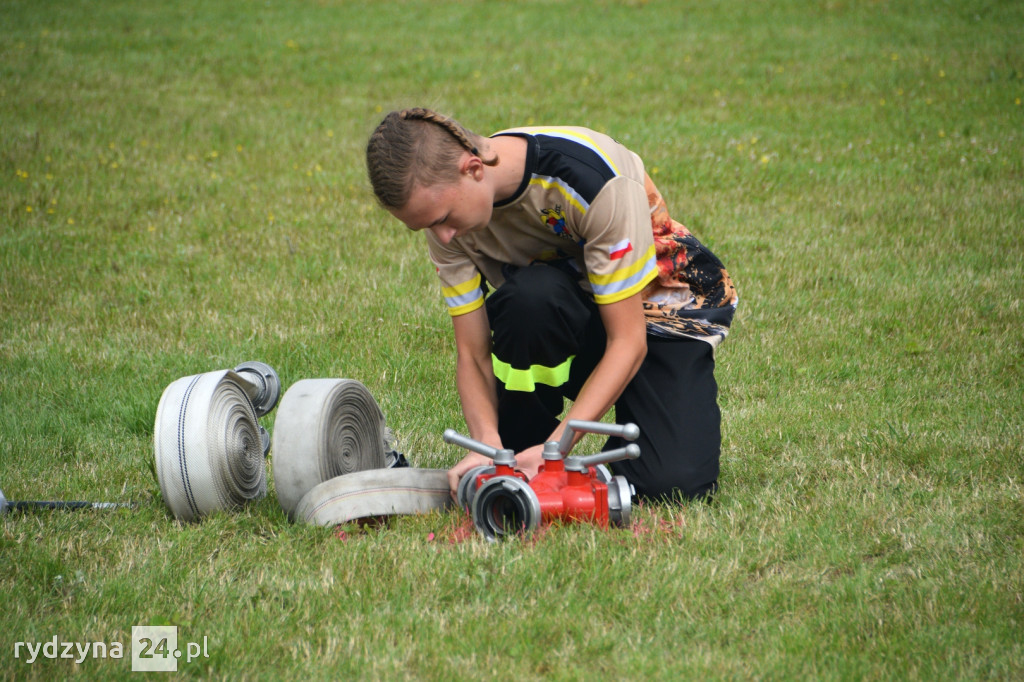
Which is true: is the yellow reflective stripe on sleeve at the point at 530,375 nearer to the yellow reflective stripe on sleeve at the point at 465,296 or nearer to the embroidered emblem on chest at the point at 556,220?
the yellow reflective stripe on sleeve at the point at 465,296

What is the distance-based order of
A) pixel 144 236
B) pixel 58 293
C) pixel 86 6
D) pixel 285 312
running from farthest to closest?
pixel 86 6 < pixel 144 236 < pixel 58 293 < pixel 285 312

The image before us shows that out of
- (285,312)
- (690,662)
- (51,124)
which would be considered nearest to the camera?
(690,662)

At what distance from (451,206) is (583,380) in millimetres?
927

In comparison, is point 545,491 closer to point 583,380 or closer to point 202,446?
point 583,380

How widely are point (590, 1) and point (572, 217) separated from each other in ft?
46.1

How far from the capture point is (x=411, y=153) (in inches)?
98.1

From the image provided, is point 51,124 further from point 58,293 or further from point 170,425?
point 170,425

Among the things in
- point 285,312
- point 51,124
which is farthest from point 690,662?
point 51,124

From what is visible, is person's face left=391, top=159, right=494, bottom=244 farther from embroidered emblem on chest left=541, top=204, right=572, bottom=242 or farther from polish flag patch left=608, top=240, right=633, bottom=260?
polish flag patch left=608, top=240, right=633, bottom=260

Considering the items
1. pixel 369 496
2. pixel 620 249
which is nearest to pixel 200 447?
pixel 369 496

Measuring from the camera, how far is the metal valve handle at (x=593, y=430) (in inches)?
98.7

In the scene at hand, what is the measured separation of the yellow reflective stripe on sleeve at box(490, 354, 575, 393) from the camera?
2.99 meters

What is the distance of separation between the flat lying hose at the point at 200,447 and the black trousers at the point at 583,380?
0.86 meters

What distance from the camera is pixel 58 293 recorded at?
17.8ft
